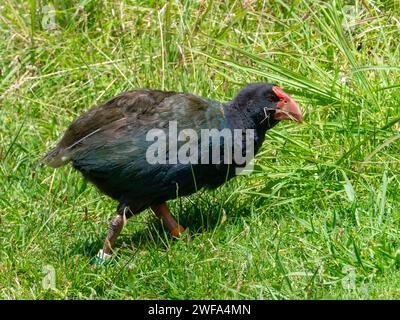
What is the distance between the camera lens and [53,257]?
4246 millimetres

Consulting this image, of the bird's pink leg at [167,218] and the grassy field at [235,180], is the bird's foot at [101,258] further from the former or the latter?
the bird's pink leg at [167,218]

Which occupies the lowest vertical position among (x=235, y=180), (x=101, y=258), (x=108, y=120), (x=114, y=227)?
(x=101, y=258)

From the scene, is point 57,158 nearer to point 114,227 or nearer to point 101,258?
point 114,227

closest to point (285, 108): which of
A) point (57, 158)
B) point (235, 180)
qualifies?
point (235, 180)

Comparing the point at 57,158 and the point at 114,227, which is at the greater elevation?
the point at 57,158

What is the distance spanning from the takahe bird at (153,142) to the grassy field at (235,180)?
22cm

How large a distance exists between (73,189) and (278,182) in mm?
1148

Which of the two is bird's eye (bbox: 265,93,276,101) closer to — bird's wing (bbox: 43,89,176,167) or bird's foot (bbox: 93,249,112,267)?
bird's wing (bbox: 43,89,176,167)

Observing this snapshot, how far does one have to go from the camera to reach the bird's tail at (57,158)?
4524 millimetres

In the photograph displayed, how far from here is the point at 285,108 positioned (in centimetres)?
461

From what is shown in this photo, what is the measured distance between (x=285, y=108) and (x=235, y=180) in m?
0.52

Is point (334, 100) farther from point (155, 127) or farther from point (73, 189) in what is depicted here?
point (73, 189)

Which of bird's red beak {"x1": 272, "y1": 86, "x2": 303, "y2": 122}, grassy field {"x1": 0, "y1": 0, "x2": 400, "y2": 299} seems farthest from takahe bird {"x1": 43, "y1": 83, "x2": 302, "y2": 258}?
grassy field {"x1": 0, "y1": 0, "x2": 400, "y2": 299}

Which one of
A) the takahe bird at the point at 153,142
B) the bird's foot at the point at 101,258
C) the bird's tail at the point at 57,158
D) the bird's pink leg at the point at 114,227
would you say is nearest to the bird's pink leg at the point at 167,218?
the takahe bird at the point at 153,142
